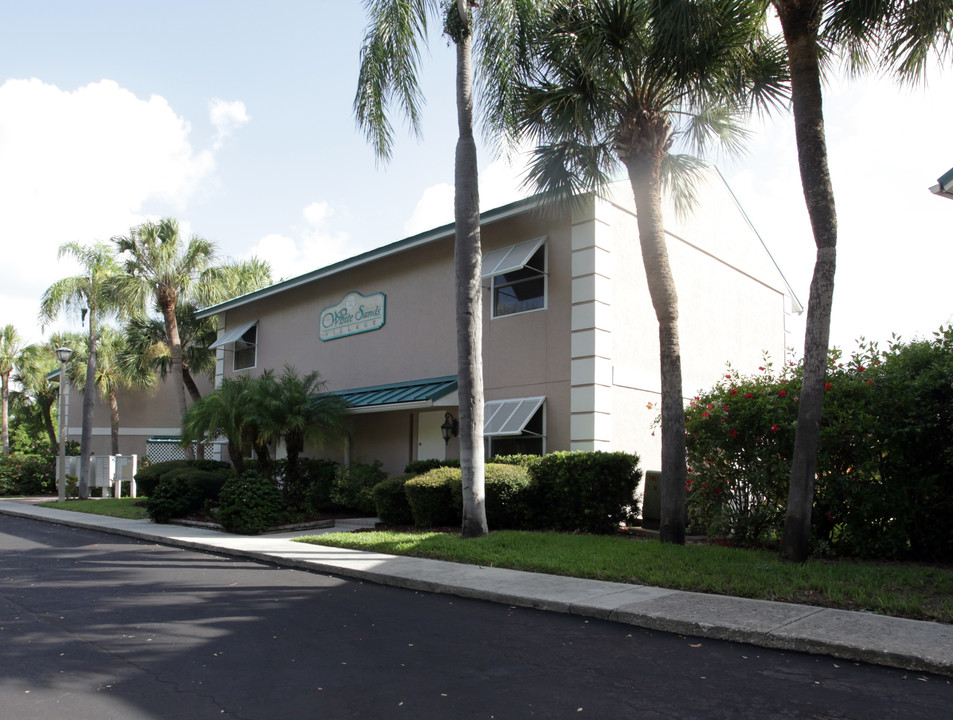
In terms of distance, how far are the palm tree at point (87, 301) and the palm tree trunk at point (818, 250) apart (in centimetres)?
2136

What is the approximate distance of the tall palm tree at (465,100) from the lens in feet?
36.8

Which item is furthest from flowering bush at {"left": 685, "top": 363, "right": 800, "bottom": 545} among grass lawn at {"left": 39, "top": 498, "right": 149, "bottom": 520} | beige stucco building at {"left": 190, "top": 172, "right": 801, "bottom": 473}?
grass lawn at {"left": 39, "top": 498, "right": 149, "bottom": 520}

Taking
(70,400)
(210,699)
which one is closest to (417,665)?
(210,699)

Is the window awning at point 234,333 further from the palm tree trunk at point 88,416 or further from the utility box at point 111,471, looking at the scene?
the utility box at point 111,471

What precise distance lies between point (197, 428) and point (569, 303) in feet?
30.0

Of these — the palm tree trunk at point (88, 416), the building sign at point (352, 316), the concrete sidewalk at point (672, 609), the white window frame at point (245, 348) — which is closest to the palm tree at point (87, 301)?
the palm tree trunk at point (88, 416)

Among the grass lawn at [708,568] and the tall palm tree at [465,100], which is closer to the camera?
the grass lawn at [708,568]

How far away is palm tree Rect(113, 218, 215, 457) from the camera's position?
23.5 m

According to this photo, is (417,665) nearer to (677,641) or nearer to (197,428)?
(677,641)

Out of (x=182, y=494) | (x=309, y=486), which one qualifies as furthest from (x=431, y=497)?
(x=182, y=494)

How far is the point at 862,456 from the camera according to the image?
351 inches

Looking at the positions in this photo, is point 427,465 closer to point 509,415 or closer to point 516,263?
point 509,415

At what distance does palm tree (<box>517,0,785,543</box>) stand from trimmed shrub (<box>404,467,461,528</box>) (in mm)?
4193

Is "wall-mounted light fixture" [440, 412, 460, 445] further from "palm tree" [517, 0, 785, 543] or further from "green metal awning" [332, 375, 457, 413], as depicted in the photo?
"palm tree" [517, 0, 785, 543]
